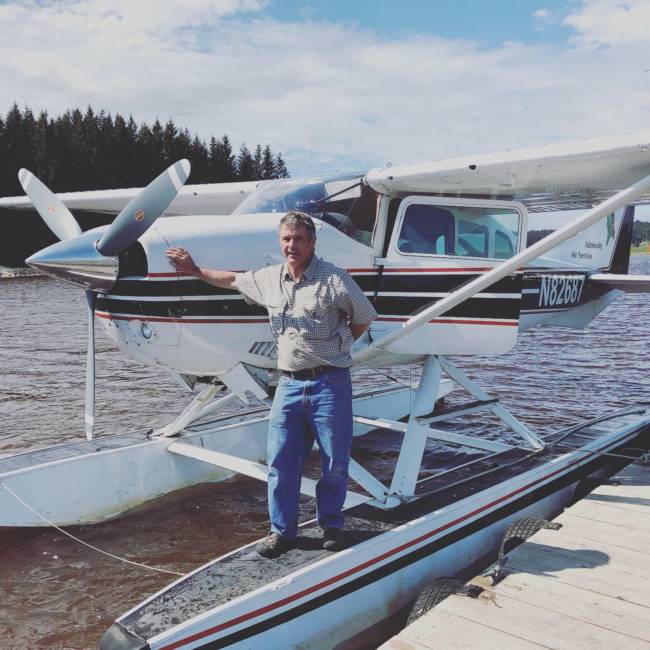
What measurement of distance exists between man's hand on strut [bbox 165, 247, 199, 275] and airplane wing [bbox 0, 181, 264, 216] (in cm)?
180

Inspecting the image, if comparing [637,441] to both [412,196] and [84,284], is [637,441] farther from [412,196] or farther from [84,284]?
[84,284]

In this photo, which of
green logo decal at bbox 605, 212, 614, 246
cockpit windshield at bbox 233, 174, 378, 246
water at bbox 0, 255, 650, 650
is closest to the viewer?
water at bbox 0, 255, 650, 650

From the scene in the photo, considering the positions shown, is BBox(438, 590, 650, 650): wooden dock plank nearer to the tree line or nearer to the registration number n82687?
the registration number n82687

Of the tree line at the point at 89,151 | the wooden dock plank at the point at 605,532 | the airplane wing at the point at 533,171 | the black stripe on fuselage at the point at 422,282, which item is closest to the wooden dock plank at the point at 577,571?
the wooden dock plank at the point at 605,532

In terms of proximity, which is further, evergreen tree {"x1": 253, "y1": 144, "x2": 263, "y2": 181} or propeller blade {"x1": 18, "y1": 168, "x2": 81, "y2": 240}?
evergreen tree {"x1": 253, "y1": 144, "x2": 263, "y2": 181}

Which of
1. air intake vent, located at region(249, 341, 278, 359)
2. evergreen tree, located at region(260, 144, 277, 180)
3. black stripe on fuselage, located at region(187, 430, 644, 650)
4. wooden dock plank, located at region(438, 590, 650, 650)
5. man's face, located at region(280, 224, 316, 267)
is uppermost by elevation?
evergreen tree, located at region(260, 144, 277, 180)

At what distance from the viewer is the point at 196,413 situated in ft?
19.4

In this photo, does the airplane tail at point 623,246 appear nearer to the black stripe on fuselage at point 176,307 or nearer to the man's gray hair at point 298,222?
the black stripe on fuselage at point 176,307

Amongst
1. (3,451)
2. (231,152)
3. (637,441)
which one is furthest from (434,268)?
(231,152)

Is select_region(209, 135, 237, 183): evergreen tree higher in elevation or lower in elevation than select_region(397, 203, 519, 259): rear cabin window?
higher

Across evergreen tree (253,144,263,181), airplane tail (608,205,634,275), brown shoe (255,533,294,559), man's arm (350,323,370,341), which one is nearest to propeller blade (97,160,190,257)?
man's arm (350,323,370,341)

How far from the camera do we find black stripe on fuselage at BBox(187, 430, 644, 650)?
11.2 ft

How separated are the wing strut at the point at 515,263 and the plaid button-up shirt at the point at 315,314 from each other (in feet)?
3.19

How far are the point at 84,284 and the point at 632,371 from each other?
36.5 ft
